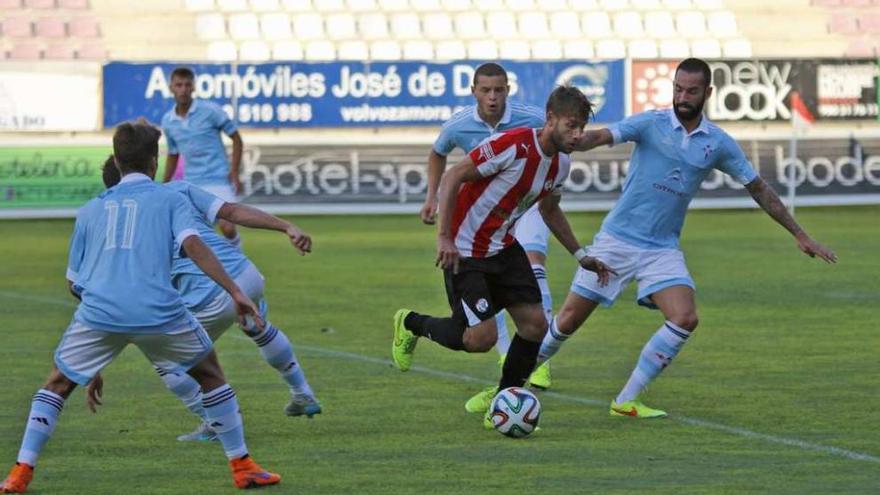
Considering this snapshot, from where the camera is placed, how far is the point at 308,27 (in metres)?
34.9

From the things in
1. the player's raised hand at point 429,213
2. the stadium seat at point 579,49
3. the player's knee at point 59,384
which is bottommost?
the player's knee at point 59,384

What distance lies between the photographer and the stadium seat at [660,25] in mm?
35594

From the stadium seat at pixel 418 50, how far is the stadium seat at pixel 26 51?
6.86m

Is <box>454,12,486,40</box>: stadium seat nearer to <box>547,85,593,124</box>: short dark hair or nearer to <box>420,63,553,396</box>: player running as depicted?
<box>420,63,553,396</box>: player running

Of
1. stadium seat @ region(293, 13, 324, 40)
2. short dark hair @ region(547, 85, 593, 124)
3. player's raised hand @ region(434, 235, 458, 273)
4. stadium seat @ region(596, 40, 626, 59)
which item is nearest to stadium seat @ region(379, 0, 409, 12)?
stadium seat @ region(293, 13, 324, 40)

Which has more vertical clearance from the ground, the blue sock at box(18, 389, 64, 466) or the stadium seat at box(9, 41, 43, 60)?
the stadium seat at box(9, 41, 43, 60)

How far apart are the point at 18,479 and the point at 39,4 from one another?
2840 centimetres

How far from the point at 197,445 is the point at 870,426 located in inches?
134

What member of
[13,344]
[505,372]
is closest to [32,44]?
[13,344]

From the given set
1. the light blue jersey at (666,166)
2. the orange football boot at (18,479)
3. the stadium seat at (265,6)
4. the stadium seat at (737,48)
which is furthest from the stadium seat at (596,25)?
the orange football boot at (18,479)

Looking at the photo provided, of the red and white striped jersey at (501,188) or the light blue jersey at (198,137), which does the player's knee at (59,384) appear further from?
the light blue jersey at (198,137)

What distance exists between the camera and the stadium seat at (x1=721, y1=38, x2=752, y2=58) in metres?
35.3

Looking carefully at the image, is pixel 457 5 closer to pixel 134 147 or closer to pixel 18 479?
pixel 134 147

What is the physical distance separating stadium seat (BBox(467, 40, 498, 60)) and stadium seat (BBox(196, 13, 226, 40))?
4.74m
